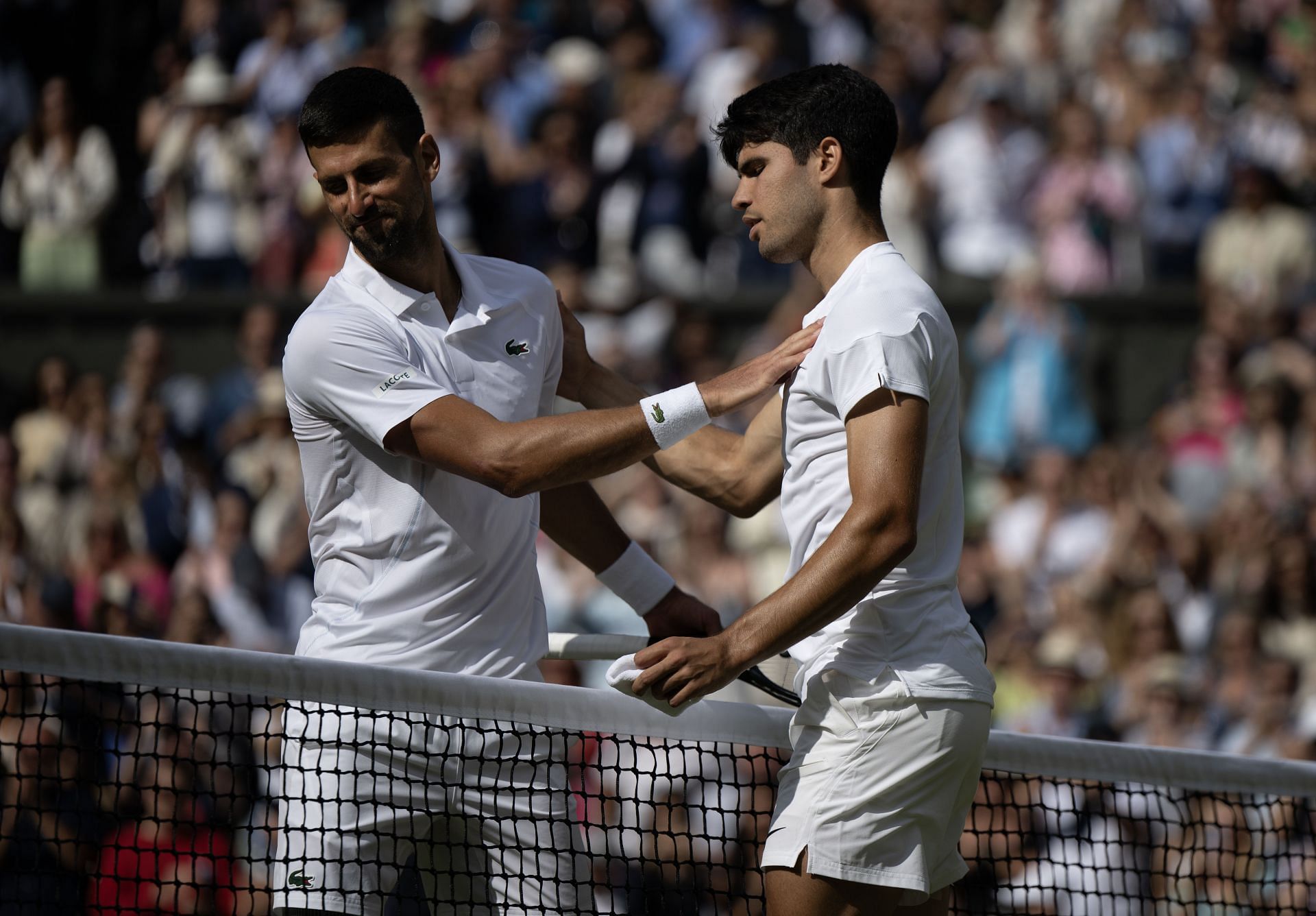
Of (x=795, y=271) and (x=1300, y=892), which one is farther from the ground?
(x=795, y=271)

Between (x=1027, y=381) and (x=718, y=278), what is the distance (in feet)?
7.97

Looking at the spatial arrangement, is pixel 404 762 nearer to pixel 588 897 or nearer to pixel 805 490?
pixel 588 897

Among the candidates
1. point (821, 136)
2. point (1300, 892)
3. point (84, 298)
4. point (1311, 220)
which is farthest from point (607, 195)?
point (821, 136)

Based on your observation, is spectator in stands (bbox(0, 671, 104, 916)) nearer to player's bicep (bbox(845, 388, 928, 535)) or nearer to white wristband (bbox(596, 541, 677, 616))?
white wristband (bbox(596, 541, 677, 616))

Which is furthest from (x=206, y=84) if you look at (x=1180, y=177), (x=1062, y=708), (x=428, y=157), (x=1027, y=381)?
(x=428, y=157)

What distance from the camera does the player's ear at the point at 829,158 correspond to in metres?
3.80

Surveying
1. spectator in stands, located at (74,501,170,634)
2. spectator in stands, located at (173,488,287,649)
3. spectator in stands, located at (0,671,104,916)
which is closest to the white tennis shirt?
spectator in stands, located at (0,671,104,916)

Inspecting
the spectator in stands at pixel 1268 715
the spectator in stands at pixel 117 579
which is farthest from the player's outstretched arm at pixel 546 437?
the spectator in stands at pixel 117 579

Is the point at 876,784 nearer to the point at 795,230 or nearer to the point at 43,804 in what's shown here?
the point at 795,230

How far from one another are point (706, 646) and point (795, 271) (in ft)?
29.5

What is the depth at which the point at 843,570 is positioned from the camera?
343cm

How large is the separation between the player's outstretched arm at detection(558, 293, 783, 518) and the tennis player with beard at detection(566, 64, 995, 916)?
0.46 m

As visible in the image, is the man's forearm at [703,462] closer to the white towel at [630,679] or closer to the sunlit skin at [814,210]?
the sunlit skin at [814,210]

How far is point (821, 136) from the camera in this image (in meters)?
3.81
